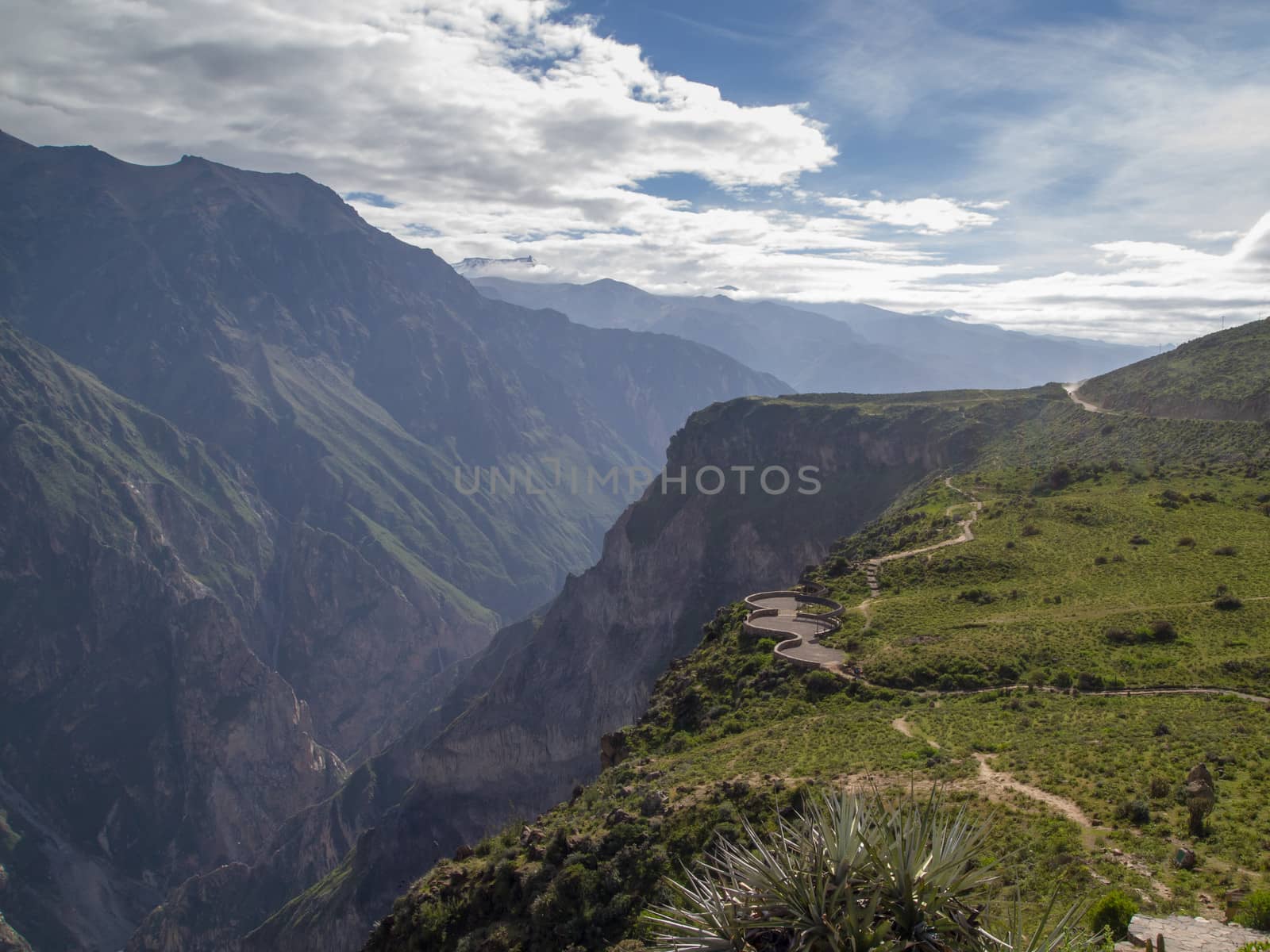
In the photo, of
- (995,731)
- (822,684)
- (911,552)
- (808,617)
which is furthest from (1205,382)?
(995,731)

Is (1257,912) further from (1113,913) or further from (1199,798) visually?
(1199,798)

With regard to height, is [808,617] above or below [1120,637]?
below

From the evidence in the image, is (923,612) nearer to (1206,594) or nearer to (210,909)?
(1206,594)

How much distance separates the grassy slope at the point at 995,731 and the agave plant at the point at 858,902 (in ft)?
6.91

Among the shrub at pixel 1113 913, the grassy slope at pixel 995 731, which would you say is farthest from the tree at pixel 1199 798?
the shrub at pixel 1113 913

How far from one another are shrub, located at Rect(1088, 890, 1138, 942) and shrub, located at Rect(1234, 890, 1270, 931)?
1.77 meters

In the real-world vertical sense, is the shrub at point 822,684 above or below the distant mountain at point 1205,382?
below

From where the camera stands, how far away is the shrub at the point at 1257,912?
651 inches

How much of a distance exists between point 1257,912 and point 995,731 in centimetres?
1736

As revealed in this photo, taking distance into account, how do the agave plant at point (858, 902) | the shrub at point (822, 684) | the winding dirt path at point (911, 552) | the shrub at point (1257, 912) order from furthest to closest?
1. the winding dirt path at point (911, 552)
2. the shrub at point (822, 684)
3. the shrub at point (1257, 912)
4. the agave plant at point (858, 902)

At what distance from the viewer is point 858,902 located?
13.1m

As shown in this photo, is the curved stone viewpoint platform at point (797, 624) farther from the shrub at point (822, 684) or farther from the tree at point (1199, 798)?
the tree at point (1199, 798)

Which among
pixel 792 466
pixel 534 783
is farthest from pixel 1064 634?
pixel 534 783

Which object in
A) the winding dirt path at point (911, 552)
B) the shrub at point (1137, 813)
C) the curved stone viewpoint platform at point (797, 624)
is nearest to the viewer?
the shrub at point (1137, 813)
